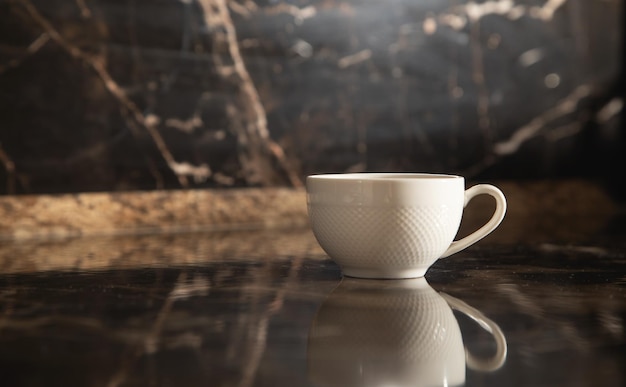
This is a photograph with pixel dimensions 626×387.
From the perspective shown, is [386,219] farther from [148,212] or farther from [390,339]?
[148,212]

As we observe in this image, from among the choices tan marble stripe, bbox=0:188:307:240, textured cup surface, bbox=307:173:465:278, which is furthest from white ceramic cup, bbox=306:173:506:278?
tan marble stripe, bbox=0:188:307:240

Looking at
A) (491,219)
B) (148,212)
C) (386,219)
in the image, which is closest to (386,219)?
(386,219)

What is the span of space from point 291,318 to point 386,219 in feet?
0.56

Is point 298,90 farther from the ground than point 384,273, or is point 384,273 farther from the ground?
point 298,90

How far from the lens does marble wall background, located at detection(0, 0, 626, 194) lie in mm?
1356

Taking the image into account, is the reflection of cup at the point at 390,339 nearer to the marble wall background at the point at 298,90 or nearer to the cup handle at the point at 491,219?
the cup handle at the point at 491,219

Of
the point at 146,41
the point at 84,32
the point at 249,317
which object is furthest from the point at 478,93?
the point at 249,317

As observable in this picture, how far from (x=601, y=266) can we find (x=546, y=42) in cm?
89

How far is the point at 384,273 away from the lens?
2.85 feet

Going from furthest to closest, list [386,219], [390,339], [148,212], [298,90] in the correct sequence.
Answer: [298,90]
[148,212]
[386,219]
[390,339]

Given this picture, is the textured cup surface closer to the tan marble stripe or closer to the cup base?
the cup base

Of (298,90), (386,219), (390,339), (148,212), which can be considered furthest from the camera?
(298,90)

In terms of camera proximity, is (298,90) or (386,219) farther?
(298,90)

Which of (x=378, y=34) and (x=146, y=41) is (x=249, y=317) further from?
(x=378, y=34)
